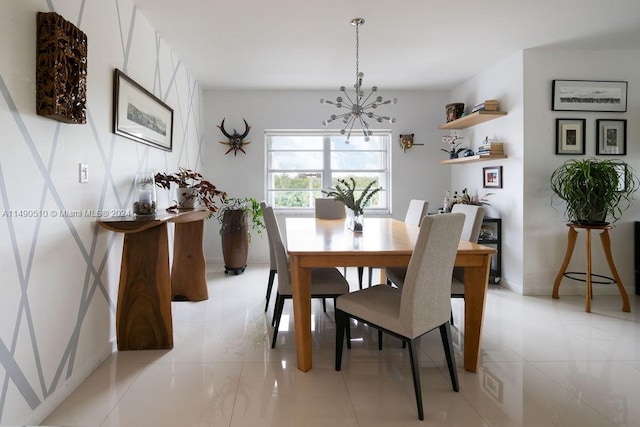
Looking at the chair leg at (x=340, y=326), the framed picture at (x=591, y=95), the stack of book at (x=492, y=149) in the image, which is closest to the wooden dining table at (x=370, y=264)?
the chair leg at (x=340, y=326)

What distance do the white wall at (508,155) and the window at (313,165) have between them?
140 centimetres

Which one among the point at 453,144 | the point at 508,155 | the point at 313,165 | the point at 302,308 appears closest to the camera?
the point at 302,308

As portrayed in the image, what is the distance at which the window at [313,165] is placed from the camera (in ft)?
16.7

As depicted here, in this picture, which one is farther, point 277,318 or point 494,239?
point 494,239

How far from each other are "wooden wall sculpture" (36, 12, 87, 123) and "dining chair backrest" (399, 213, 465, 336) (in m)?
1.75

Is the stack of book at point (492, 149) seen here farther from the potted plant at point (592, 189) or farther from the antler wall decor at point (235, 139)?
the antler wall decor at point (235, 139)

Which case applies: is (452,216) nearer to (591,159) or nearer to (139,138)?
(139,138)

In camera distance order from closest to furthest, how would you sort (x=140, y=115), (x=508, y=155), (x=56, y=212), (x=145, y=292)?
(x=56, y=212) < (x=145, y=292) < (x=140, y=115) < (x=508, y=155)

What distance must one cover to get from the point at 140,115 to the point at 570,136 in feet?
13.0

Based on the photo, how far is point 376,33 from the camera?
3119 millimetres

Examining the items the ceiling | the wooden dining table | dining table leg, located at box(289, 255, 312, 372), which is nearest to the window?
the ceiling

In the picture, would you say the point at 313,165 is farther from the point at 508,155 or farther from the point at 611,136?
the point at 611,136

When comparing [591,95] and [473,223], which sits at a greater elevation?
[591,95]

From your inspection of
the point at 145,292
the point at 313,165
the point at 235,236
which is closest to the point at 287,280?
the point at 145,292
